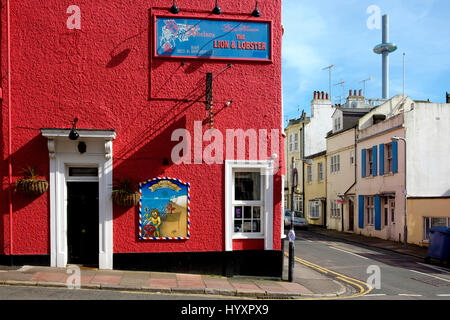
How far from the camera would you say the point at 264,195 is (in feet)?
41.9

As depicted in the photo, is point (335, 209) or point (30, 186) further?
point (335, 209)

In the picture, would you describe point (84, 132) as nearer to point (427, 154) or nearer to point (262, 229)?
point (262, 229)

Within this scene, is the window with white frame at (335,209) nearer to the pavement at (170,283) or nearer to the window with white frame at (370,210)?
the window with white frame at (370,210)

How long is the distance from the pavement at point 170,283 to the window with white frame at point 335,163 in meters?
23.1

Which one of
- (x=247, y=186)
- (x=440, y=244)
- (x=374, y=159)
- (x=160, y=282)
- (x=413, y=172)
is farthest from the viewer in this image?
(x=374, y=159)

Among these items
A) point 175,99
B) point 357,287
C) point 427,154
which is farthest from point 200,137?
point 427,154

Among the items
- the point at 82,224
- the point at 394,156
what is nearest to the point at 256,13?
the point at 82,224

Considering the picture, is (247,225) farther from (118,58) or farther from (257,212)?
(118,58)

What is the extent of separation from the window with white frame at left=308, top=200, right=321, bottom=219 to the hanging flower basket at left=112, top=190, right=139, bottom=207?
29533 mm

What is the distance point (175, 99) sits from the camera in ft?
40.9

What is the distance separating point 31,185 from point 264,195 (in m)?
6.14

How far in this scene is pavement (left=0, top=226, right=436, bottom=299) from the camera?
10.2m

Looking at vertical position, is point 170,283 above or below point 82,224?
below

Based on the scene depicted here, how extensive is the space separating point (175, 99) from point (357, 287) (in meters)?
7.30
